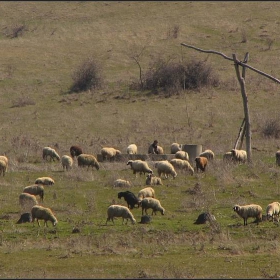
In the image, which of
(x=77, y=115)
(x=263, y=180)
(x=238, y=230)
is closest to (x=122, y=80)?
(x=77, y=115)

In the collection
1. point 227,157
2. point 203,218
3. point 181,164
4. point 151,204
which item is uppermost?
point 227,157

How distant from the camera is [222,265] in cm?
1817

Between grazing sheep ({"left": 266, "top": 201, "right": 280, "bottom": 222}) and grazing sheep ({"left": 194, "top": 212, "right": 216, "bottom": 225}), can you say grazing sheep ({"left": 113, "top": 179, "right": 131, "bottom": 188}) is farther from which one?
grazing sheep ({"left": 266, "top": 201, "right": 280, "bottom": 222})

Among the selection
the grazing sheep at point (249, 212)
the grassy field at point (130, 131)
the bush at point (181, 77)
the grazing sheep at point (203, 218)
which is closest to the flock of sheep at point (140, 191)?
the grazing sheep at point (249, 212)

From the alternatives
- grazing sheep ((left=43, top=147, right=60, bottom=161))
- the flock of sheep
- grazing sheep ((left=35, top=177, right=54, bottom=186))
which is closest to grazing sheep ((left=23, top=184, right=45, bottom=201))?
the flock of sheep

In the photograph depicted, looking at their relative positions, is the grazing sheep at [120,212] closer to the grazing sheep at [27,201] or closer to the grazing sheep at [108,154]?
the grazing sheep at [27,201]

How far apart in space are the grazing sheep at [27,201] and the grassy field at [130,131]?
1.46ft

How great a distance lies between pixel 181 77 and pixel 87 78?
612 cm

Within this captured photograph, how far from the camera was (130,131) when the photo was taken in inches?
1817

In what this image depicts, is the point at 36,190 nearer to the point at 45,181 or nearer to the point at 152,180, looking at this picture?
the point at 45,181

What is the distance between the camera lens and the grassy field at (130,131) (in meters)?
19.1

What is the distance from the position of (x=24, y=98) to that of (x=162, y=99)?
8391 millimetres

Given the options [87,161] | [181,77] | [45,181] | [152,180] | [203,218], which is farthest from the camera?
[181,77]

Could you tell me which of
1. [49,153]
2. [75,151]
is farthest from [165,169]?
[75,151]
